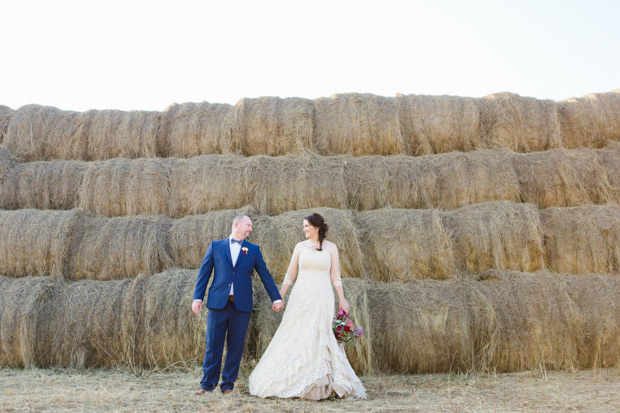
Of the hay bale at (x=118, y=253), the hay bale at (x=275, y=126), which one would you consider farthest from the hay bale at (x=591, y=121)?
the hay bale at (x=118, y=253)

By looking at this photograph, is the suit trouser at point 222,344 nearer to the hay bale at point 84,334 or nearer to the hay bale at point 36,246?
the hay bale at point 84,334

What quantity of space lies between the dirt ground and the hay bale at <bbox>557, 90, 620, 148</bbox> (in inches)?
136

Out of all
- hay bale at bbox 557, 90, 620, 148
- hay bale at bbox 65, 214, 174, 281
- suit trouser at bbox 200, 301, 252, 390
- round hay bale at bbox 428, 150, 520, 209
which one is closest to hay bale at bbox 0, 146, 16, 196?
hay bale at bbox 65, 214, 174, 281

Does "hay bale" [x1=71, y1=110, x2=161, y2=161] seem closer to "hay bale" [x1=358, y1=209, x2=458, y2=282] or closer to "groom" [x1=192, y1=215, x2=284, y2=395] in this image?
"groom" [x1=192, y1=215, x2=284, y2=395]

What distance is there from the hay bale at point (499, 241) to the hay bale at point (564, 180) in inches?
28.5

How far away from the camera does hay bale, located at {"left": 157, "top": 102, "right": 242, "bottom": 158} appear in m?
8.25

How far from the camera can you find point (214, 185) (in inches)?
304

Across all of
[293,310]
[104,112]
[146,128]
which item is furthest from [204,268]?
[104,112]

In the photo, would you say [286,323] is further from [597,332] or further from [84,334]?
[597,332]

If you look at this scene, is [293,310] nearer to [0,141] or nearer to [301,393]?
[301,393]

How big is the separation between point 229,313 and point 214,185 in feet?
8.22

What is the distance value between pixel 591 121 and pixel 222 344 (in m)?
6.25

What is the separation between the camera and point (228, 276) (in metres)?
5.65

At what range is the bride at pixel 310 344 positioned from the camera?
5.20 m
